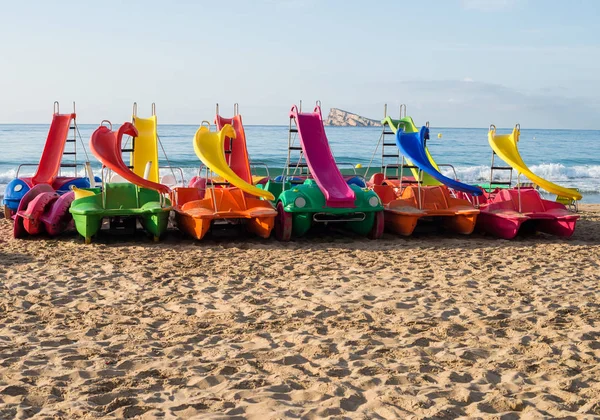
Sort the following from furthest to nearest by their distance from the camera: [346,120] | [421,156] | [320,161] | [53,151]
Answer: [346,120] → [53,151] → [320,161] → [421,156]

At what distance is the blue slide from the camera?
10.9 meters

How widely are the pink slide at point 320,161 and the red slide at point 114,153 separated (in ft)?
8.38

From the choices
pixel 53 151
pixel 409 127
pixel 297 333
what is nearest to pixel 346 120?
pixel 409 127

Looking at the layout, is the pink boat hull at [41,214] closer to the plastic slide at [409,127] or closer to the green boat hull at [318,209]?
the green boat hull at [318,209]

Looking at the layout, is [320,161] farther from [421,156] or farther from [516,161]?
[516,161]

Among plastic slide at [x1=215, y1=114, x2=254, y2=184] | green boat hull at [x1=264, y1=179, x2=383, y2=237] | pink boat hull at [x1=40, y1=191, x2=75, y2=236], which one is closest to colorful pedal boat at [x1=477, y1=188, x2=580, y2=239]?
green boat hull at [x1=264, y1=179, x2=383, y2=237]

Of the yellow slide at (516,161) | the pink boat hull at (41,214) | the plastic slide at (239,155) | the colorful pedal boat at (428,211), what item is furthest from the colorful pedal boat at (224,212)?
the yellow slide at (516,161)

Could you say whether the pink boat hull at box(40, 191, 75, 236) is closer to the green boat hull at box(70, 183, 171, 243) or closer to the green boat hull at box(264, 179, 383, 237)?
the green boat hull at box(70, 183, 171, 243)

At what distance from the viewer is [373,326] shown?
6.02 meters

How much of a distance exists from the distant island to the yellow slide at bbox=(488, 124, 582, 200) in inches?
3457

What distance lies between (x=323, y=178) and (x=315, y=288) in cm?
412

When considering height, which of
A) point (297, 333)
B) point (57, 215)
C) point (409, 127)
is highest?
point (409, 127)

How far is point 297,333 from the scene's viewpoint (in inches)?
228

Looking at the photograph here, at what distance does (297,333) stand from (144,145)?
8.27m
